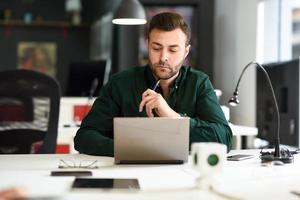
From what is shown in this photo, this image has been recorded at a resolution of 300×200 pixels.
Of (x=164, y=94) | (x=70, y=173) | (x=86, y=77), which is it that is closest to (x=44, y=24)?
(x=86, y=77)

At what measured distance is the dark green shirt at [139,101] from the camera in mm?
2059

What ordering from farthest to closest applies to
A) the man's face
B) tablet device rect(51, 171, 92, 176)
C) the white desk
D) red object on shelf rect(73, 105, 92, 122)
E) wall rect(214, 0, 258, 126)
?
wall rect(214, 0, 258, 126)
red object on shelf rect(73, 105, 92, 122)
the white desk
the man's face
tablet device rect(51, 171, 92, 176)

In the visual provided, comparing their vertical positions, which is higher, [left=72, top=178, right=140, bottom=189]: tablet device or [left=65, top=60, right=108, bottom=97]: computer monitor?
[left=65, top=60, right=108, bottom=97]: computer monitor

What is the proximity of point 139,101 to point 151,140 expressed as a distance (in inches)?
19.2

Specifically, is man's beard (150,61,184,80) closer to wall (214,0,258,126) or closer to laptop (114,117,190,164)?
laptop (114,117,190,164)

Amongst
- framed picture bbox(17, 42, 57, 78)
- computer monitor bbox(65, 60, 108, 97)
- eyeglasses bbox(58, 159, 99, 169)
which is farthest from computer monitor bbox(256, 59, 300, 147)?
framed picture bbox(17, 42, 57, 78)

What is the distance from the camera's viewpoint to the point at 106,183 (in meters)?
1.36

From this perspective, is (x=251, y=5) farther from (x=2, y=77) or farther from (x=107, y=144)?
(x=107, y=144)

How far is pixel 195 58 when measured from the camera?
5.28 metres

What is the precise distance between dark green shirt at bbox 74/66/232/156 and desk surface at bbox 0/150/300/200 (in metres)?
0.20

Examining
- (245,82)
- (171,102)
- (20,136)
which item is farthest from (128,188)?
(245,82)

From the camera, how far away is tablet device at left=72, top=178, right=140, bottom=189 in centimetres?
132

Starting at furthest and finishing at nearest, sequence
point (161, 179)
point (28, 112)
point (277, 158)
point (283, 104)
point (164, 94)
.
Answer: point (28, 112) → point (283, 104) → point (164, 94) → point (277, 158) → point (161, 179)

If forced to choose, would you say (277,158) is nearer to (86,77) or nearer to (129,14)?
(129,14)
